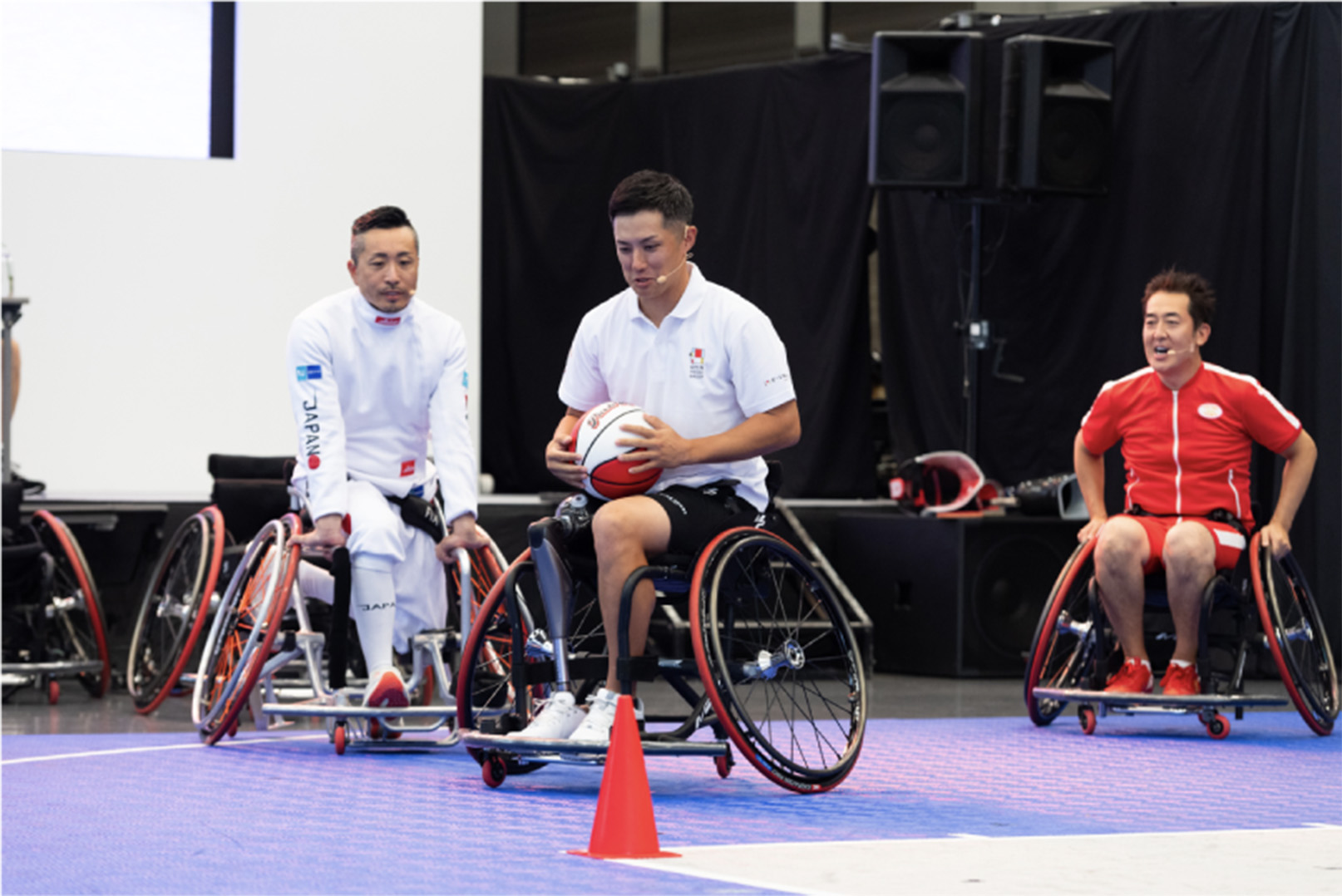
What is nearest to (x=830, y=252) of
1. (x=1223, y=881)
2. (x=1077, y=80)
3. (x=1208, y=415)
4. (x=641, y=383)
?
(x=1077, y=80)

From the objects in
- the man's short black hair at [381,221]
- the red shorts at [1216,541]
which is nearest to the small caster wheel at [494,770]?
the man's short black hair at [381,221]

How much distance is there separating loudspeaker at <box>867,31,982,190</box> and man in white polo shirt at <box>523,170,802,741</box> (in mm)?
3265

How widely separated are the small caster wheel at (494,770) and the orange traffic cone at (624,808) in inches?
29.0

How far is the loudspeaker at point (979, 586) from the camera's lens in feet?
21.0

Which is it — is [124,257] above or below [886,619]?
above

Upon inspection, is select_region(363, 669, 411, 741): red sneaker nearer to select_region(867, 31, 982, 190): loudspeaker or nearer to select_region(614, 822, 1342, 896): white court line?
select_region(614, 822, 1342, 896): white court line

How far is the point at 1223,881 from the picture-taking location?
7.85 ft

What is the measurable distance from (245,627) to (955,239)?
4060 millimetres

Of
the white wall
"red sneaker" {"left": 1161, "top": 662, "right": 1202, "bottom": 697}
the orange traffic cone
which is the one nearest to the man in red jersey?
"red sneaker" {"left": 1161, "top": 662, "right": 1202, "bottom": 697}

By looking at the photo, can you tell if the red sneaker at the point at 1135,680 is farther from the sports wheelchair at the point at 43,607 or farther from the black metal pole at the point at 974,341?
the sports wheelchair at the point at 43,607

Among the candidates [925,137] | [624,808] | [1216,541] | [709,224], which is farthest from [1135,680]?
[709,224]

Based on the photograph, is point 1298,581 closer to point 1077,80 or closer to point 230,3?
point 1077,80

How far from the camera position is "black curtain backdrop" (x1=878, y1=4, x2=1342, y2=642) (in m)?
6.56

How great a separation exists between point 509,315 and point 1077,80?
3.09m
